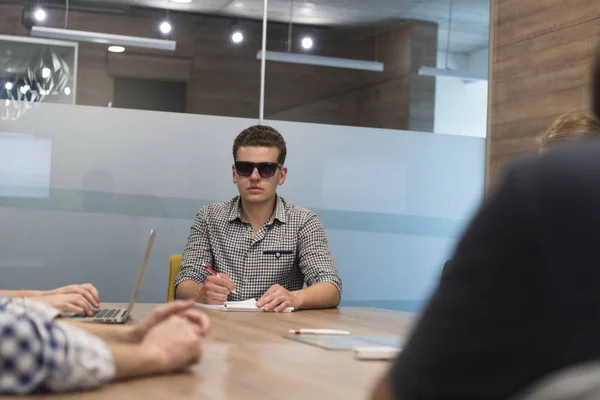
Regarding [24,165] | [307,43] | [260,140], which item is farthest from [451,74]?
[24,165]

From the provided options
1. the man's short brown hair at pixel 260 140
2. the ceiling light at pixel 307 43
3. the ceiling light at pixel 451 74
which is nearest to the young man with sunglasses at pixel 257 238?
the man's short brown hair at pixel 260 140

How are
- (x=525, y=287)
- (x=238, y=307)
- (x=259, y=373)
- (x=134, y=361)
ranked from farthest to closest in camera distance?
(x=238, y=307) < (x=259, y=373) < (x=134, y=361) < (x=525, y=287)

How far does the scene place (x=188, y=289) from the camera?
138 inches

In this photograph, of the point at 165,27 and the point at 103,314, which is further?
the point at 165,27

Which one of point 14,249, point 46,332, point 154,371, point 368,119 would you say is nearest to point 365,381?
point 154,371

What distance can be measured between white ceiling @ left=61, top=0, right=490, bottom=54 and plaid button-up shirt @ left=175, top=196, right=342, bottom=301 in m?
1.98

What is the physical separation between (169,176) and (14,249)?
101 centimetres

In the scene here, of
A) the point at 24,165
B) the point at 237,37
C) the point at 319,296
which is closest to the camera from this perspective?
the point at 319,296

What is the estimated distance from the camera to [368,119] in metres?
5.61

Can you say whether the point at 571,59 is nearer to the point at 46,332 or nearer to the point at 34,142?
the point at 34,142

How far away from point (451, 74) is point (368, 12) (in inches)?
27.9

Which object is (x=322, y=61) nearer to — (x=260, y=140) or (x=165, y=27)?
(x=165, y=27)

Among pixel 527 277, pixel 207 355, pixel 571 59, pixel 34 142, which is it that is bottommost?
pixel 207 355

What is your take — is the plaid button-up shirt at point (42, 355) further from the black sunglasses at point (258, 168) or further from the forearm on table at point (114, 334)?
the black sunglasses at point (258, 168)
